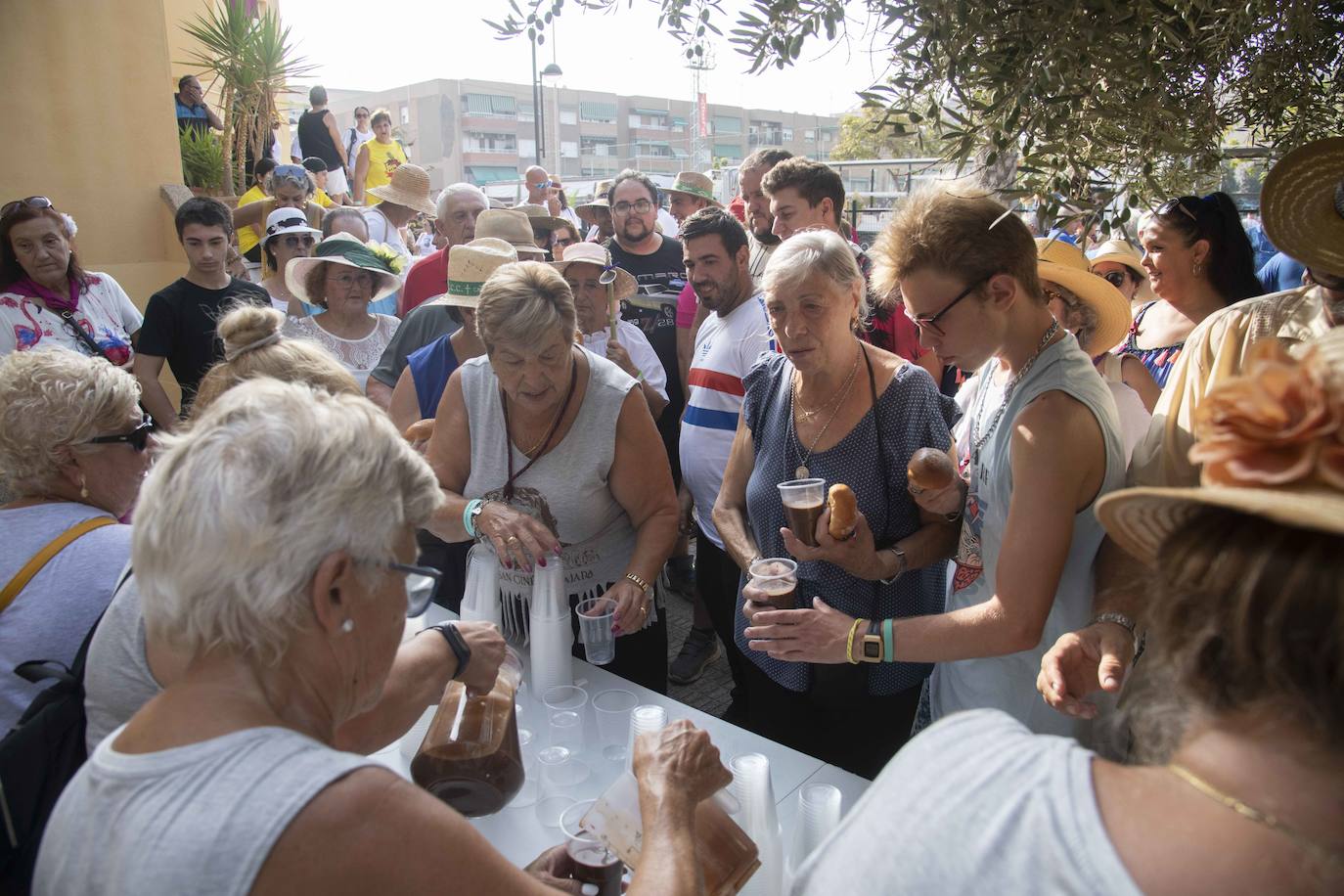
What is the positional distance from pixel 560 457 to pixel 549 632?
675 mm

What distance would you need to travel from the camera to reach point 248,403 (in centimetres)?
135

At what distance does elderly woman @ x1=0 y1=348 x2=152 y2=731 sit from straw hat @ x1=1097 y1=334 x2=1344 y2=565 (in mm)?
2190

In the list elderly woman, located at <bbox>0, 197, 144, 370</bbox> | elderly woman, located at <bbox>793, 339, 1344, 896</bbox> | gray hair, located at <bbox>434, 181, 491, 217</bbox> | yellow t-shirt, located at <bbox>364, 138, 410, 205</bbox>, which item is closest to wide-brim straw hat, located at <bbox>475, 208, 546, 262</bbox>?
gray hair, located at <bbox>434, 181, 491, 217</bbox>

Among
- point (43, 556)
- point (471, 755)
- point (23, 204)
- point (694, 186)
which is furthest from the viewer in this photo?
point (694, 186)

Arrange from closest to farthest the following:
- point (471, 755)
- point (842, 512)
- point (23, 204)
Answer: point (471, 755), point (842, 512), point (23, 204)

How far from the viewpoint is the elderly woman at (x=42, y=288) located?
4.71 meters

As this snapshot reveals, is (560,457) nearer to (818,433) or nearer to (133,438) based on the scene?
(818,433)

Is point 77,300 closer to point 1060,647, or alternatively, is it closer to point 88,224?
point 88,224

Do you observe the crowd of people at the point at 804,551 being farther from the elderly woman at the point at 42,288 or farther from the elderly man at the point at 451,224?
the elderly woman at the point at 42,288

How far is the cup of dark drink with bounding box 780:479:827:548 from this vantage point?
7.84 ft

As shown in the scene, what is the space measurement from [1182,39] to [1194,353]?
104cm

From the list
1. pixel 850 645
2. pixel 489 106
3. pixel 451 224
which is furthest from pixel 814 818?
pixel 489 106

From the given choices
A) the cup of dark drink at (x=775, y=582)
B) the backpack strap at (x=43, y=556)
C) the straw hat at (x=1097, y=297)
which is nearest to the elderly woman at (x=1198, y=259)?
the straw hat at (x=1097, y=297)

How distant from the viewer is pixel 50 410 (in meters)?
2.18
